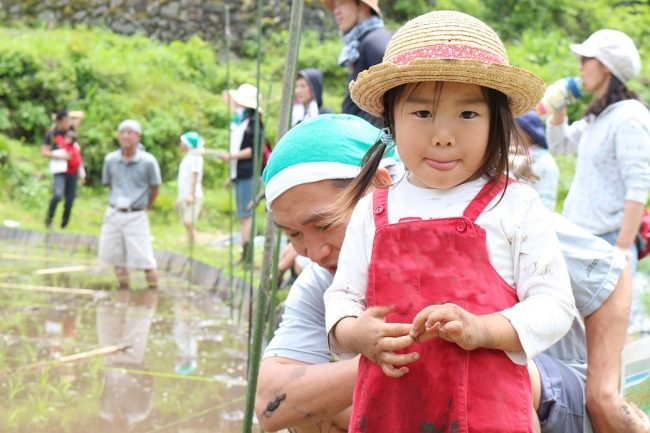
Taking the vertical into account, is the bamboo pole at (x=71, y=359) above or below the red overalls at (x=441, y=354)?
below

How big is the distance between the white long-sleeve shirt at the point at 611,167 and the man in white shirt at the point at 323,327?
57.3 inches

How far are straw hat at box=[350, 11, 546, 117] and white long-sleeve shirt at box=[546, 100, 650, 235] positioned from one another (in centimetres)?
183

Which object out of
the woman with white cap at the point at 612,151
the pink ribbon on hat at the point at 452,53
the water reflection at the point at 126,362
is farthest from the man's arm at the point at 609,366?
the water reflection at the point at 126,362

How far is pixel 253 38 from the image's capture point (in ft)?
52.3

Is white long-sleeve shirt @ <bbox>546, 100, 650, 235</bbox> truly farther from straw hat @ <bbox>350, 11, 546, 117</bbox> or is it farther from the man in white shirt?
straw hat @ <bbox>350, 11, 546, 117</bbox>

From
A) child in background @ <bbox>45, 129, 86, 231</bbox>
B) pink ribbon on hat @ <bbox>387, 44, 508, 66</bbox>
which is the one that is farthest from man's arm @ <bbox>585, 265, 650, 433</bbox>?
child in background @ <bbox>45, 129, 86, 231</bbox>

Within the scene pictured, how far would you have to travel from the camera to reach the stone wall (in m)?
15.8

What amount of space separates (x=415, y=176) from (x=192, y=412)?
206 centimetres

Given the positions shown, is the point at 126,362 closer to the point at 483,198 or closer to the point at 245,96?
the point at 245,96

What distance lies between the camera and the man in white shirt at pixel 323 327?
1.50 metres

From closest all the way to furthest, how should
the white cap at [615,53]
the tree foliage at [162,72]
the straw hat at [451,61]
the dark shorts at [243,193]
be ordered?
the straw hat at [451,61]
the white cap at [615,53]
the dark shorts at [243,193]
the tree foliage at [162,72]

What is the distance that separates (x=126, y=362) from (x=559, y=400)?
2723mm

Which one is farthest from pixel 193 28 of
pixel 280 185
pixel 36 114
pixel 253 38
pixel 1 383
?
pixel 280 185

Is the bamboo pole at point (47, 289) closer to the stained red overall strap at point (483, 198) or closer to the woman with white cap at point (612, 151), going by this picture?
the woman with white cap at point (612, 151)
